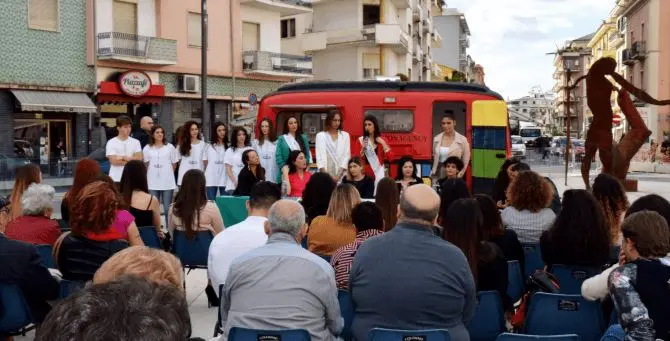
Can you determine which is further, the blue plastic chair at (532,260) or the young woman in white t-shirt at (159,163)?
the young woman in white t-shirt at (159,163)

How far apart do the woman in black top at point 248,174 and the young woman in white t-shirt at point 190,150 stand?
104 centimetres

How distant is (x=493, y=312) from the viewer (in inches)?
191

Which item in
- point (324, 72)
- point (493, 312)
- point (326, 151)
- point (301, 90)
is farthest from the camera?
point (324, 72)

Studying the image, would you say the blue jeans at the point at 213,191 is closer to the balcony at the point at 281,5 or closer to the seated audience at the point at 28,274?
the seated audience at the point at 28,274

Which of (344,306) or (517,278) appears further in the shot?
(517,278)

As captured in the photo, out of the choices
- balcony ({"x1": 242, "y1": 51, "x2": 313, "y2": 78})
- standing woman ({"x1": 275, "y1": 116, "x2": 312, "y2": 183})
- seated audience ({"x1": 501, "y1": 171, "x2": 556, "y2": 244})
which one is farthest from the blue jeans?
balcony ({"x1": 242, "y1": 51, "x2": 313, "y2": 78})

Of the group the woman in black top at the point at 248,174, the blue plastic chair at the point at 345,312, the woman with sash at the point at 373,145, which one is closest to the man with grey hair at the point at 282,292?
the blue plastic chair at the point at 345,312

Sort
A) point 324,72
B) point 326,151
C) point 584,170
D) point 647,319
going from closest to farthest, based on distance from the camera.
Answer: point 647,319 → point 326,151 → point 584,170 → point 324,72

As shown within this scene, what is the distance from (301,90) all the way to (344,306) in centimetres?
964

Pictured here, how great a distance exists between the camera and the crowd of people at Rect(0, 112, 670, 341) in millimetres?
2430

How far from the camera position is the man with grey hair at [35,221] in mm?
6230

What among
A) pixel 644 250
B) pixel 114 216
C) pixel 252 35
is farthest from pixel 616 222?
pixel 252 35

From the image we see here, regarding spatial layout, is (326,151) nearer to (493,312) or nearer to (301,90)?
(301,90)

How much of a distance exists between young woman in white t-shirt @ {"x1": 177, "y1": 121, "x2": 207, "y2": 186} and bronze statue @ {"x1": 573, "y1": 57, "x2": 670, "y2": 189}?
537 centimetres
